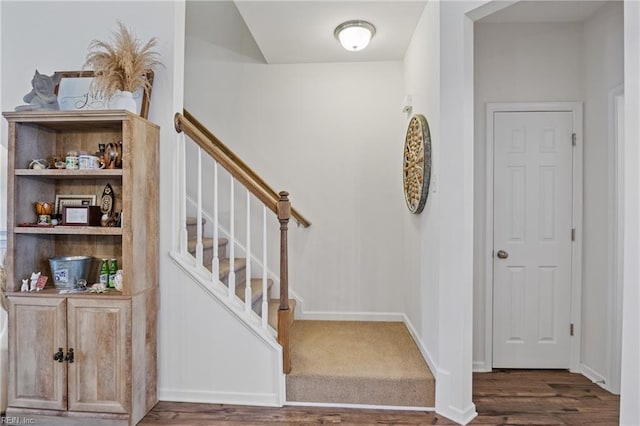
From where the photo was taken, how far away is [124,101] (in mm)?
2107

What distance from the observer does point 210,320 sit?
91.4 inches

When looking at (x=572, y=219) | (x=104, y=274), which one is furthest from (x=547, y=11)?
(x=104, y=274)

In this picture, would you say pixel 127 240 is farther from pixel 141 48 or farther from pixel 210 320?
pixel 141 48

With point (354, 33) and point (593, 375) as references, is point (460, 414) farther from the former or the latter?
point (354, 33)

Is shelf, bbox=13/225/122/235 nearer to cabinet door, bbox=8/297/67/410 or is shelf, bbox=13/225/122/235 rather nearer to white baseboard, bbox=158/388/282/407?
cabinet door, bbox=8/297/67/410

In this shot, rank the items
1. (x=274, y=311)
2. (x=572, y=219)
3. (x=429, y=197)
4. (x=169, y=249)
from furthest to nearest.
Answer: (x=274, y=311), (x=572, y=219), (x=429, y=197), (x=169, y=249)

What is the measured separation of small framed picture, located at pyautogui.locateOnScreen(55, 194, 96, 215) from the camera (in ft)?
7.32

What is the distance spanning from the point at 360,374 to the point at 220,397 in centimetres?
93

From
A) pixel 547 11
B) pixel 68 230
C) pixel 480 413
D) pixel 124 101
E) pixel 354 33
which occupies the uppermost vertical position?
pixel 547 11

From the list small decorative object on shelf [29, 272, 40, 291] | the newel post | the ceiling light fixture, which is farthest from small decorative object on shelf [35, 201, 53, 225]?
the ceiling light fixture

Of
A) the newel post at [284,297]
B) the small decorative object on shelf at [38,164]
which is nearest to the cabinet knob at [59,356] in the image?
the small decorative object on shelf at [38,164]

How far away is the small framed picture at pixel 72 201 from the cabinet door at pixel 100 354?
1.99ft

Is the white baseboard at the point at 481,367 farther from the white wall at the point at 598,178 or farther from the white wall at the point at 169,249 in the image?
the white wall at the point at 169,249

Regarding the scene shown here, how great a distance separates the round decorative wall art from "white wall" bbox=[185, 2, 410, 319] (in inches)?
22.4
